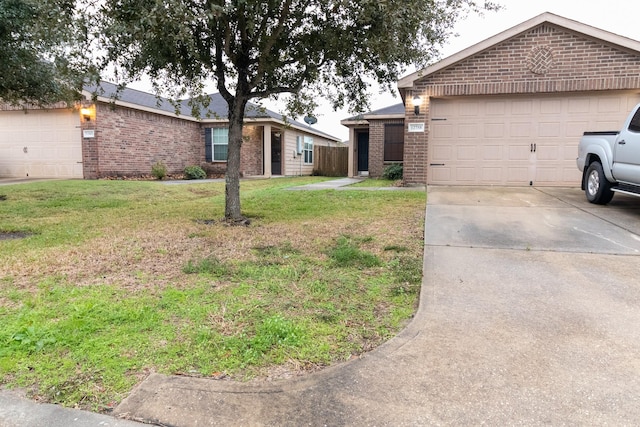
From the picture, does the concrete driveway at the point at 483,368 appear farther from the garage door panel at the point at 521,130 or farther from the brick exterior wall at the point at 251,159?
the brick exterior wall at the point at 251,159

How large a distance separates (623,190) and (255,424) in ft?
23.8

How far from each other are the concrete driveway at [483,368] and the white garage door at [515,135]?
265 inches

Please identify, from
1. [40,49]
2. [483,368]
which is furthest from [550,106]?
[40,49]

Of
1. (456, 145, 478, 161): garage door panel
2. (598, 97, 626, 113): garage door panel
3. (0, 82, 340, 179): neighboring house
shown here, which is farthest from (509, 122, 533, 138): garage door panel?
(0, 82, 340, 179): neighboring house

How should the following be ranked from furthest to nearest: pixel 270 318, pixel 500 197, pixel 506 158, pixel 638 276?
1. pixel 506 158
2. pixel 500 197
3. pixel 638 276
4. pixel 270 318

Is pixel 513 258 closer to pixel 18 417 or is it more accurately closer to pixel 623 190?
pixel 623 190

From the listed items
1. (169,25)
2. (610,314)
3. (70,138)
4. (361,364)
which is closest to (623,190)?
(610,314)

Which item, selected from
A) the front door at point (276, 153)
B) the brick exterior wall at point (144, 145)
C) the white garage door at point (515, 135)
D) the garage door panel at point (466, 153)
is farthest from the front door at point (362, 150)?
the garage door panel at point (466, 153)

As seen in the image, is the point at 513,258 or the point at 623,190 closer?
the point at 513,258

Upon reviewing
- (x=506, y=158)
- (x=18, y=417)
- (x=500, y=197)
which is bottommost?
(x=18, y=417)

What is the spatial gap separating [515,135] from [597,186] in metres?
3.38

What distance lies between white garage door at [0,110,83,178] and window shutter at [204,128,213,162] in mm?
5758

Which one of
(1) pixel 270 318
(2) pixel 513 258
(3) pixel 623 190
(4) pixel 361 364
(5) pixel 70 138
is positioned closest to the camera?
(4) pixel 361 364

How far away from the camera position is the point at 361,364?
231 centimetres
